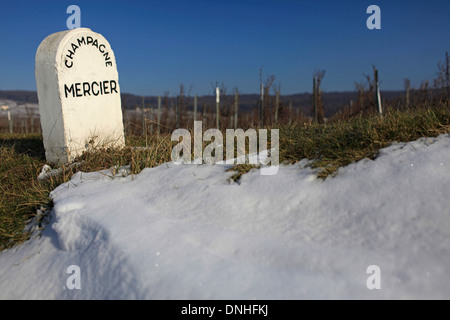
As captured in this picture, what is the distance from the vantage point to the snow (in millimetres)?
2002

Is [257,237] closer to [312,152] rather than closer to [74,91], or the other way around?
[312,152]

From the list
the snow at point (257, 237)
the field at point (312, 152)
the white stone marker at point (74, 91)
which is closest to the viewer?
the snow at point (257, 237)

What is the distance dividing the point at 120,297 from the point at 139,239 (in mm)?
423

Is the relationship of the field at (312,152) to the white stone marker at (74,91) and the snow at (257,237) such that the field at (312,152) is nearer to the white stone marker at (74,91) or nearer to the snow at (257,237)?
the snow at (257,237)

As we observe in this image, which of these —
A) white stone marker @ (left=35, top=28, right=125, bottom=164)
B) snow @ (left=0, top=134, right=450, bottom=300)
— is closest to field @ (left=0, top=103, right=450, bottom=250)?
snow @ (left=0, top=134, right=450, bottom=300)

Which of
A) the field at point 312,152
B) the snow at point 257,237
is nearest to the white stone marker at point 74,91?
the field at point 312,152

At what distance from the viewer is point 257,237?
93.5 inches

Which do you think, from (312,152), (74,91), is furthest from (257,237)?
(74,91)

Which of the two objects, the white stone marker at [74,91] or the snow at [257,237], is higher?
the white stone marker at [74,91]

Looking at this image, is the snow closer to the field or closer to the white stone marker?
the field

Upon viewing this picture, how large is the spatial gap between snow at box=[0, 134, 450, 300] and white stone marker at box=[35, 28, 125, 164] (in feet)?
6.70

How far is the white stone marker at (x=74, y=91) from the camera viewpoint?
15.9 feet

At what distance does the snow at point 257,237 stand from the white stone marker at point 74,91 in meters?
2.04
